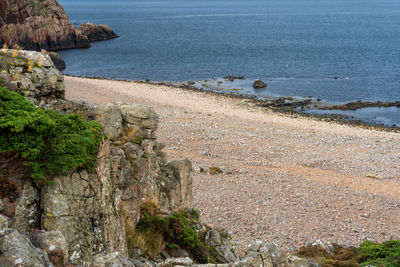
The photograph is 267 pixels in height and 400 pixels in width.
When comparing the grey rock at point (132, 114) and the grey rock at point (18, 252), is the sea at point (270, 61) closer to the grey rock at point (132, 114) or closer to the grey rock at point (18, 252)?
the grey rock at point (132, 114)

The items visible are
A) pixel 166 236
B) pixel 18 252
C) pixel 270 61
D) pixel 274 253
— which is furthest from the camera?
pixel 270 61

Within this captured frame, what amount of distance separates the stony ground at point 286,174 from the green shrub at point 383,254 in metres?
3.58

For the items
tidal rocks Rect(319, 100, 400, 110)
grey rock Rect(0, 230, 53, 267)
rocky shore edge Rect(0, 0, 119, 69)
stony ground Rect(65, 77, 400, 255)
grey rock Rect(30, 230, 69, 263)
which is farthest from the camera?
rocky shore edge Rect(0, 0, 119, 69)

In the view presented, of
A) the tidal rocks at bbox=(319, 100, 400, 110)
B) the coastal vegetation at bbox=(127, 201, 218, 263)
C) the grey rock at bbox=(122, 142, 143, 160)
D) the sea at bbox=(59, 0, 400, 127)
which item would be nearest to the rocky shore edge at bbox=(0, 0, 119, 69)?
the sea at bbox=(59, 0, 400, 127)

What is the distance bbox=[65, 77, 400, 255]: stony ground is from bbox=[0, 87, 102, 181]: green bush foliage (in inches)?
437

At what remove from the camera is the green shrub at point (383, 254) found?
14.5m

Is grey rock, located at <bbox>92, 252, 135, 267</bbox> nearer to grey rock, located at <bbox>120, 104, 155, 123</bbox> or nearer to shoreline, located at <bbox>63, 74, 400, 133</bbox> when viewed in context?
grey rock, located at <bbox>120, 104, 155, 123</bbox>

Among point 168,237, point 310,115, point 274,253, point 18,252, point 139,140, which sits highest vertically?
point 18,252

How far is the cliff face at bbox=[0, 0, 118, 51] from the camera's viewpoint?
9244 cm

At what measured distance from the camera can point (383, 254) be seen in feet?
51.4

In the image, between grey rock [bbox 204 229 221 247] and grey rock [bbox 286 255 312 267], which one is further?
grey rock [bbox 204 229 221 247]

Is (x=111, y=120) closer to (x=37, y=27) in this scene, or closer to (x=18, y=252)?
(x=18, y=252)

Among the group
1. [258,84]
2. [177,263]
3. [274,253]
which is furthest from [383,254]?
[258,84]

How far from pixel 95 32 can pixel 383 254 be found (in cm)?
12311
